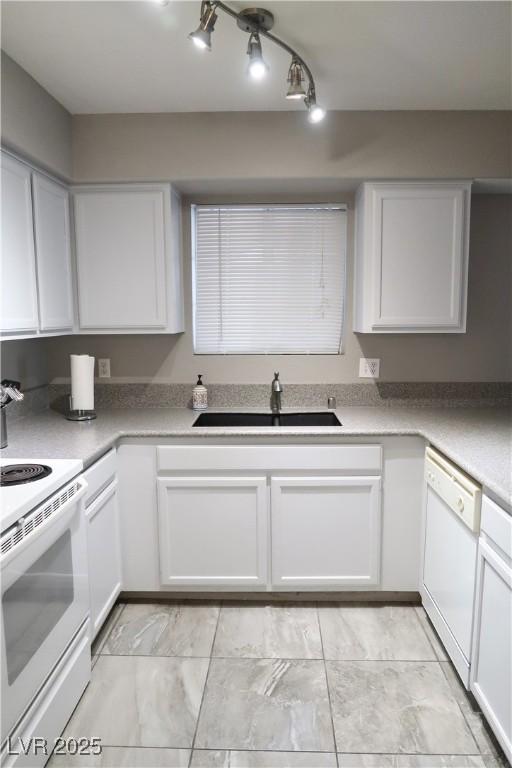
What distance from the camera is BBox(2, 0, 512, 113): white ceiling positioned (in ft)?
5.28

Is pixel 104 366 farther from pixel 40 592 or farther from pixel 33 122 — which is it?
pixel 40 592

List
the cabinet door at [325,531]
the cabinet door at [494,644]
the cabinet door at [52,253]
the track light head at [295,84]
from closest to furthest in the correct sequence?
the cabinet door at [494,644], the track light head at [295,84], the cabinet door at [52,253], the cabinet door at [325,531]

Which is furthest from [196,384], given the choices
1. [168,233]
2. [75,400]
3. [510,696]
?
[510,696]

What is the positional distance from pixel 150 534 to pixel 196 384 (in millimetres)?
886

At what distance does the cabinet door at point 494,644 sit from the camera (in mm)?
1434

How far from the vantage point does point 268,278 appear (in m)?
2.83

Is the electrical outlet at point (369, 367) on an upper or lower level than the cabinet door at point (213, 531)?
upper

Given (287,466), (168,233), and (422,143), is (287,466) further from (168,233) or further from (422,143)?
(422,143)

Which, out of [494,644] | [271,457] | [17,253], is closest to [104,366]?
[17,253]

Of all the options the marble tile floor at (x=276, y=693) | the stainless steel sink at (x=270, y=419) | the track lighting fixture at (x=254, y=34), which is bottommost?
the marble tile floor at (x=276, y=693)

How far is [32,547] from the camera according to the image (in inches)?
54.7

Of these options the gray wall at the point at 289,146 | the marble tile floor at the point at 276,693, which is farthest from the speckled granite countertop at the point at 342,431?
the gray wall at the point at 289,146

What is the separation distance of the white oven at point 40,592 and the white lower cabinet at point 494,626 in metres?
1.36

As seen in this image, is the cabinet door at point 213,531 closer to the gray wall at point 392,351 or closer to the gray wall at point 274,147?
the gray wall at point 392,351
